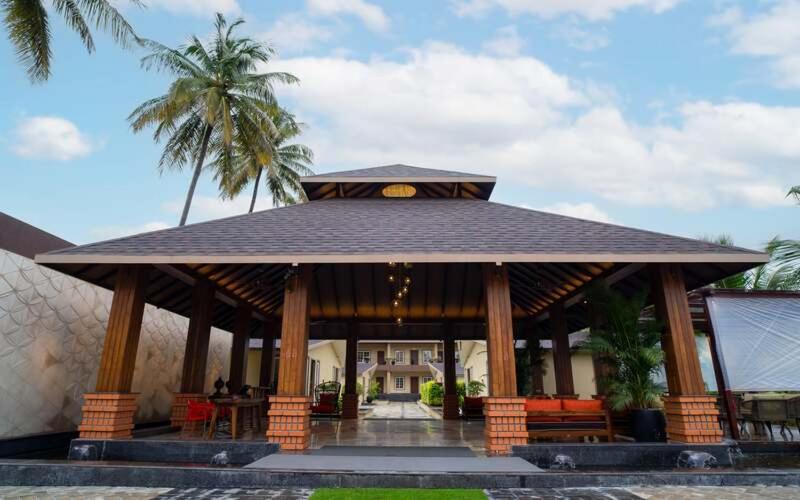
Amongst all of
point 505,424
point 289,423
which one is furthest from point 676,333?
point 289,423

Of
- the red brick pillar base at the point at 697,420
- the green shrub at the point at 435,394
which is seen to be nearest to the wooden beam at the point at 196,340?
the red brick pillar base at the point at 697,420

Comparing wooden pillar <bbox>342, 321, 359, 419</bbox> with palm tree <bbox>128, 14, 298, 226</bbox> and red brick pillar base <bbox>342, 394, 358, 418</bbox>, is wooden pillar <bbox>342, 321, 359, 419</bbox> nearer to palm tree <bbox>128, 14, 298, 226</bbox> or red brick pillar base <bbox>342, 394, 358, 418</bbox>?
red brick pillar base <bbox>342, 394, 358, 418</bbox>

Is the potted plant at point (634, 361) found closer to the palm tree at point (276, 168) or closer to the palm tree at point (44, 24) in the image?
the palm tree at point (44, 24)

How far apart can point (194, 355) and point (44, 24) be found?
849cm

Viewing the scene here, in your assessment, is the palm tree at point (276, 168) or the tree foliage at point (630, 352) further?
the palm tree at point (276, 168)

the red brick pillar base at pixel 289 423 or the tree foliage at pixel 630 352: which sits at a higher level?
the tree foliage at pixel 630 352

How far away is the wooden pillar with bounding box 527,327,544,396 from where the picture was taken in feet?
52.6

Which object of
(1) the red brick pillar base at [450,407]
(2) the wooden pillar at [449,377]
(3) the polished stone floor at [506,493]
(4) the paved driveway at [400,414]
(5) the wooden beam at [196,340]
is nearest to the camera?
(3) the polished stone floor at [506,493]

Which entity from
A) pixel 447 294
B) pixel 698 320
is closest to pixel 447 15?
pixel 447 294

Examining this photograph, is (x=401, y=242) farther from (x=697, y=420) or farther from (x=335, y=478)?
(x=697, y=420)

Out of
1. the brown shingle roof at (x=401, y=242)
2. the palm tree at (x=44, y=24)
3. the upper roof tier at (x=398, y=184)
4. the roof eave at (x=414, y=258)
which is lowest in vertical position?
the roof eave at (x=414, y=258)

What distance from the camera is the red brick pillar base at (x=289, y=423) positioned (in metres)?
7.62

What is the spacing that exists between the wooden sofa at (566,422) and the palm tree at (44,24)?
42.1ft

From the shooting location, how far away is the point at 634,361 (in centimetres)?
836
